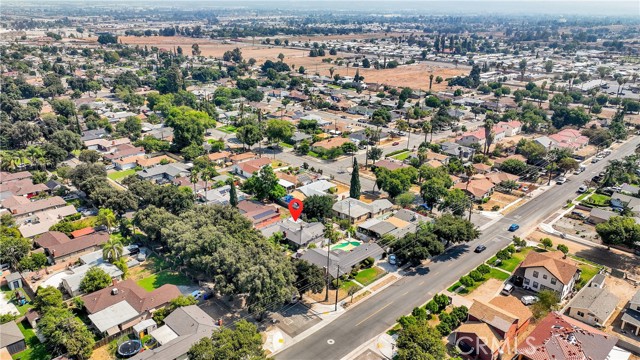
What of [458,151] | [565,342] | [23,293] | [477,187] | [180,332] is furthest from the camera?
[458,151]

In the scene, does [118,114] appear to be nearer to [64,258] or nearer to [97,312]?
[64,258]

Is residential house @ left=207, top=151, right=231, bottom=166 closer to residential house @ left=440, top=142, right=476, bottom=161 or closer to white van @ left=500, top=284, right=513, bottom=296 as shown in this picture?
residential house @ left=440, top=142, right=476, bottom=161

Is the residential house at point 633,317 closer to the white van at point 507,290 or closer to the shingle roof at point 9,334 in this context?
the white van at point 507,290

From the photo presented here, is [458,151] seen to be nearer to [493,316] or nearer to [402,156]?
[402,156]

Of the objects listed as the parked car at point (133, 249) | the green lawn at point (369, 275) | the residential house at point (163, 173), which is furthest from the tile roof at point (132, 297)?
the residential house at point (163, 173)

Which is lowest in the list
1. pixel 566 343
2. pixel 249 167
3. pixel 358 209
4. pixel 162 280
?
pixel 162 280

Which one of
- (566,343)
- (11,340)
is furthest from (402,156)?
(11,340)
